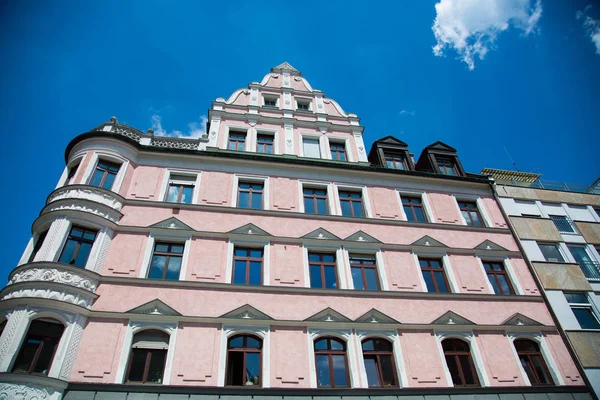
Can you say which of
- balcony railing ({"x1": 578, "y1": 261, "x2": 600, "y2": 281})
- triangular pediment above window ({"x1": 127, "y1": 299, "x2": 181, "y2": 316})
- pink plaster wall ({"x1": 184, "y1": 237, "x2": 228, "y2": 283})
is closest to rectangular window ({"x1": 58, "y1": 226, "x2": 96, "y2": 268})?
triangular pediment above window ({"x1": 127, "y1": 299, "x2": 181, "y2": 316})

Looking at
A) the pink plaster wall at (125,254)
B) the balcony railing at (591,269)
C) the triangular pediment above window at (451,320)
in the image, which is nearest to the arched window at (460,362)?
the triangular pediment above window at (451,320)

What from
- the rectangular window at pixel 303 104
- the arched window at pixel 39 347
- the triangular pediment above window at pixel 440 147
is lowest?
the arched window at pixel 39 347

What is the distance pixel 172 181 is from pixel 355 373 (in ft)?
39.4

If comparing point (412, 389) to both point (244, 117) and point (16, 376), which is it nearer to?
point (16, 376)

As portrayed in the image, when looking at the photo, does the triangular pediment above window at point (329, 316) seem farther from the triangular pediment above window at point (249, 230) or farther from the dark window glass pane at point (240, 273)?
the triangular pediment above window at point (249, 230)

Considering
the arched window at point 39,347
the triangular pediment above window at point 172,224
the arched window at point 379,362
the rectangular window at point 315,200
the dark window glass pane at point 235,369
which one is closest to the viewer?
the arched window at point 39,347

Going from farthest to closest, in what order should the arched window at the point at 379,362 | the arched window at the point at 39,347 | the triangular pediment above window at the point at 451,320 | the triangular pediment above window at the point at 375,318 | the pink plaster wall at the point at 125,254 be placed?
the triangular pediment above window at the point at 451,320, the triangular pediment above window at the point at 375,318, the pink plaster wall at the point at 125,254, the arched window at the point at 379,362, the arched window at the point at 39,347

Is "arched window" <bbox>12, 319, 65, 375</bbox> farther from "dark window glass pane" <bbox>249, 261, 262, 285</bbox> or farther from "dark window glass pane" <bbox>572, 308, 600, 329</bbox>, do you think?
"dark window glass pane" <bbox>572, 308, 600, 329</bbox>

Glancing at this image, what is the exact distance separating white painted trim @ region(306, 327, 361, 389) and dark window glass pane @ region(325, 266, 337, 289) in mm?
2058

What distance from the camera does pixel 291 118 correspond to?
74.2 ft

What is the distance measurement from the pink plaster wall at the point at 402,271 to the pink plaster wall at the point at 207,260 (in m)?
7.30

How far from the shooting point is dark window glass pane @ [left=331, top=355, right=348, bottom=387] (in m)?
13.9

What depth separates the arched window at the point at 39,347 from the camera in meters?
11.9

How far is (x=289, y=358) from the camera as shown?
1392 centimetres
